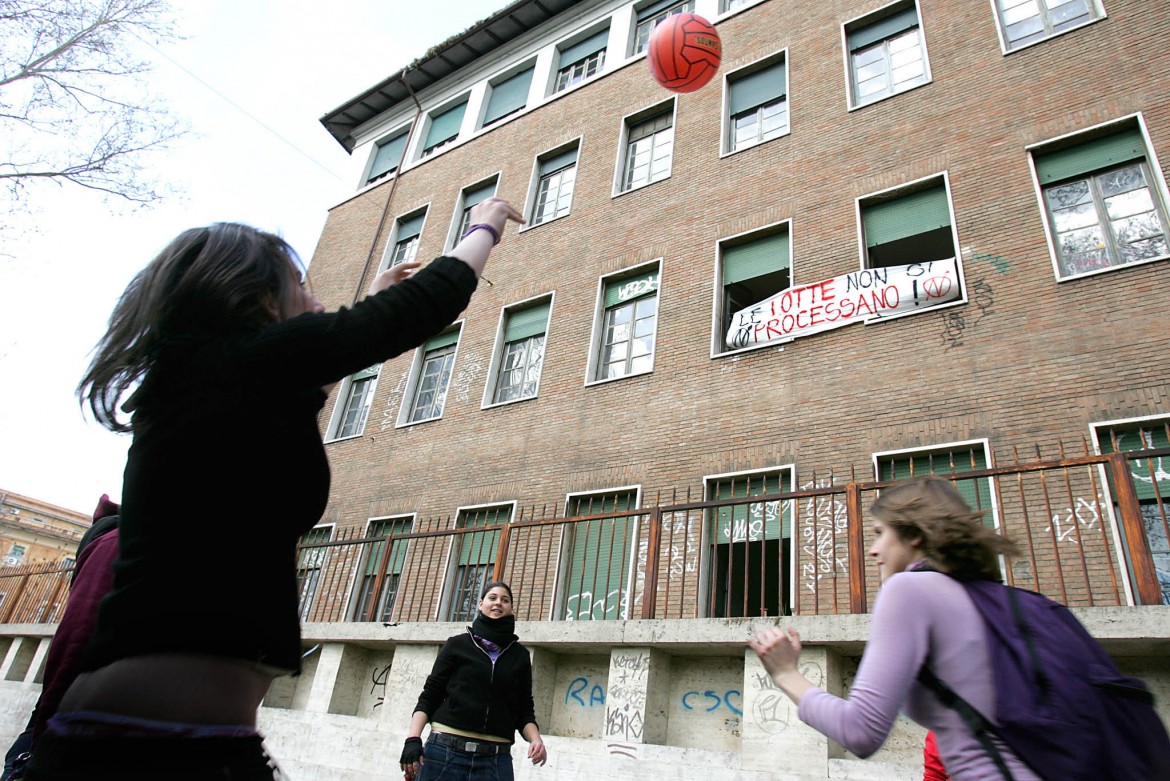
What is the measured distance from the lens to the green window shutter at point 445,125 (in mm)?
19609

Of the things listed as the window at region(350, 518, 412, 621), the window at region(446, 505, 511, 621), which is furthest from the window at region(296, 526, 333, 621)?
the window at region(446, 505, 511, 621)

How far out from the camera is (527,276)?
14.4 meters

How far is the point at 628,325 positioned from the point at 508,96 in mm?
9361

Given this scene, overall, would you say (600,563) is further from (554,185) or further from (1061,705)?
(1061,705)

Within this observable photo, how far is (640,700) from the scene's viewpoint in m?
5.86

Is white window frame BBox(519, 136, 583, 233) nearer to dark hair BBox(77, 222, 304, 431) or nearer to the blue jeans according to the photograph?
the blue jeans

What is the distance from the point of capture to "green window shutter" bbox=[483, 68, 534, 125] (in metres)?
18.3

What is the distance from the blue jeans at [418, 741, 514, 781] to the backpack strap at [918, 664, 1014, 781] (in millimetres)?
3545

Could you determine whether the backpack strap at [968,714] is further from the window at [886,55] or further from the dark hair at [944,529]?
the window at [886,55]

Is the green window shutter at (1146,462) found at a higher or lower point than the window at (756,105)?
lower

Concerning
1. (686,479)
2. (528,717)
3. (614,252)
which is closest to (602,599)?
(686,479)

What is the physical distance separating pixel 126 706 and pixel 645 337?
1129cm

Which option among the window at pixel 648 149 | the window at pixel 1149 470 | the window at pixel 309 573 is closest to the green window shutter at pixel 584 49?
the window at pixel 648 149

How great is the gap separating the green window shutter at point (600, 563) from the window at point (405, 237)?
974cm
